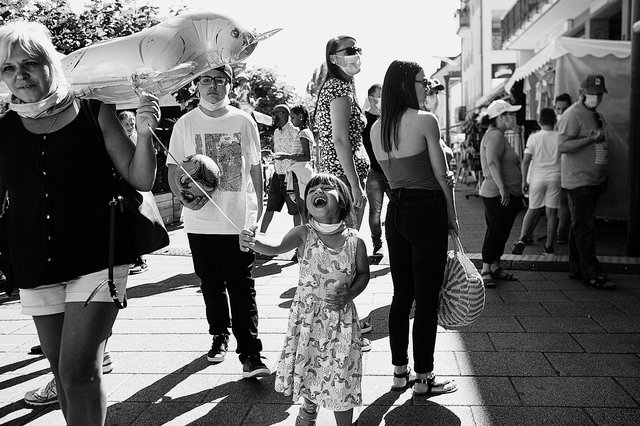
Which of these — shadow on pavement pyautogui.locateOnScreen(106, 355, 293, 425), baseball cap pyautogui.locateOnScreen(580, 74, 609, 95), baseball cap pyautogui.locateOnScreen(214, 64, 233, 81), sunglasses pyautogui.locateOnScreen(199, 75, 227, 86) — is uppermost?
baseball cap pyautogui.locateOnScreen(214, 64, 233, 81)

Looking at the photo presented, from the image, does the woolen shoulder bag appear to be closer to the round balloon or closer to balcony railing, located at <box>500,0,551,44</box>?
the round balloon

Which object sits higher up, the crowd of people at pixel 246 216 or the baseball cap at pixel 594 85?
the baseball cap at pixel 594 85

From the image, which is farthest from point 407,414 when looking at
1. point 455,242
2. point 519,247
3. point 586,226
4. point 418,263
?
point 519,247

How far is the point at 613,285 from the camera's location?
20.0 ft

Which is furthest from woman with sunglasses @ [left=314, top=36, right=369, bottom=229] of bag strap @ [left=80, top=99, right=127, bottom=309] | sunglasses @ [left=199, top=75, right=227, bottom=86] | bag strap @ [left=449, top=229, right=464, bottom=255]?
bag strap @ [left=80, top=99, right=127, bottom=309]

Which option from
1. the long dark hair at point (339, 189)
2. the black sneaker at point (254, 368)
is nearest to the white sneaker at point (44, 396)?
the black sneaker at point (254, 368)

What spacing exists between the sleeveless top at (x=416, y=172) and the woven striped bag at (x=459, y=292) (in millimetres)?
350

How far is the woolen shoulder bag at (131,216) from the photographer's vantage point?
8.68ft

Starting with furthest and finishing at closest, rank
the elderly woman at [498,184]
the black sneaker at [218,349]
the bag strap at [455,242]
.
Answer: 1. the elderly woman at [498,184]
2. the black sneaker at [218,349]
3. the bag strap at [455,242]

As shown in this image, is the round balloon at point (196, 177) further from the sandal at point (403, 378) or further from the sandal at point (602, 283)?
the sandal at point (602, 283)

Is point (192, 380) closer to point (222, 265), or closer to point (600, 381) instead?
point (222, 265)

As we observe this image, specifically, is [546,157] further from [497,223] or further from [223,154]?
[223,154]

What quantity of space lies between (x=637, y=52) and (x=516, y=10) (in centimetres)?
1806

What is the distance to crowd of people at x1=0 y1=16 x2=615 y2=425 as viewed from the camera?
255cm
